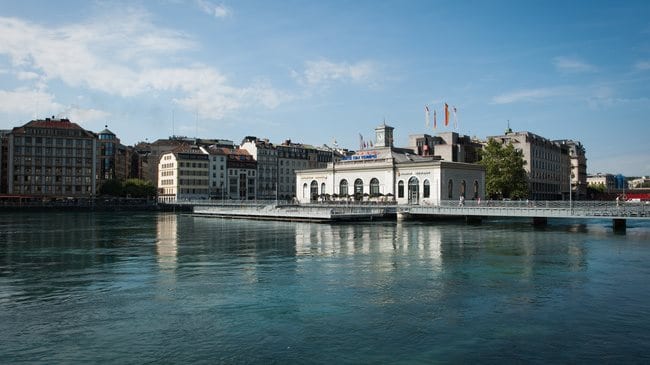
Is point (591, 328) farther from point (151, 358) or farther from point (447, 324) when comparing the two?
point (151, 358)

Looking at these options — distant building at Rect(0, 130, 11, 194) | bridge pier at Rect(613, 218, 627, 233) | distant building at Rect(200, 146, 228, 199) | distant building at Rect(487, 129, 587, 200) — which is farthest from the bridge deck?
distant building at Rect(0, 130, 11, 194)

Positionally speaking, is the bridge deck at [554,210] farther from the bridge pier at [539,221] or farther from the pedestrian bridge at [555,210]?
the bridge pier at [539,221]

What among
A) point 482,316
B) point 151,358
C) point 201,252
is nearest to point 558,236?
point 201,252

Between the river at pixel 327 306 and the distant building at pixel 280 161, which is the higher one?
the distant building at pixel 280 161

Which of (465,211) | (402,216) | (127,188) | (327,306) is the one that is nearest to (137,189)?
(127,188)

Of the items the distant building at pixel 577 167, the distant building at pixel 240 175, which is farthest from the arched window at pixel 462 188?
the distant building at pixel 577 167

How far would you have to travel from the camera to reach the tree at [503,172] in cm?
9962

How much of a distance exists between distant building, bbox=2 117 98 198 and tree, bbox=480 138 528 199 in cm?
9197

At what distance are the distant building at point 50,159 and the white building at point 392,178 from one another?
2244 inches

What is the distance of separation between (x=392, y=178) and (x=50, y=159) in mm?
83006

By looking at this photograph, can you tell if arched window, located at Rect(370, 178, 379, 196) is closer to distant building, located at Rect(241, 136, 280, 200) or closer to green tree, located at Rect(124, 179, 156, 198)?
distant building, located at Rect(241, 136, 280, 200)

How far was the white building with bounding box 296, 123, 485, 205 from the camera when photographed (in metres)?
89.1

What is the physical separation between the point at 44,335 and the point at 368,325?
10.5 meters

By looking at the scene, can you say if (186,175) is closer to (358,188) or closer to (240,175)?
(240,175)
